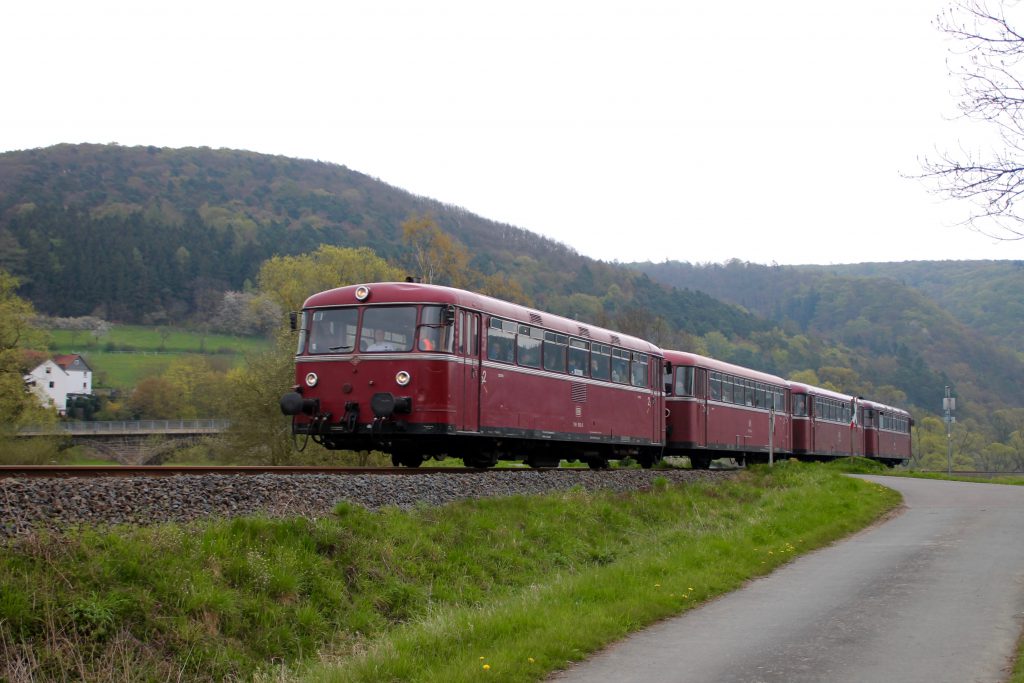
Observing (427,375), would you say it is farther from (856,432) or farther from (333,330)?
(856,432)

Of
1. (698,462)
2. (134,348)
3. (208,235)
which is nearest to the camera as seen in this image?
(698,462)

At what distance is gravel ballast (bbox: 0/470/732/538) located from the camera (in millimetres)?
9625

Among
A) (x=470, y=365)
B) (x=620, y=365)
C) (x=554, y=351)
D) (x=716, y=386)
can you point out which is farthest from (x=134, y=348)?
(x=470, y=365)

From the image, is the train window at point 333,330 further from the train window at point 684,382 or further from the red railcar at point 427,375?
the train window at point 684,382

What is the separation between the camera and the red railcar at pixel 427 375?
57.0 feet

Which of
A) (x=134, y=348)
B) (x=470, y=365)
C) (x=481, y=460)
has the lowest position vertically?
(x=481, y=460)

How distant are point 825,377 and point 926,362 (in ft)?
91.7

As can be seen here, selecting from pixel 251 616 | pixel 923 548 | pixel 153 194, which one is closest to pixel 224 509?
pixel 251 616

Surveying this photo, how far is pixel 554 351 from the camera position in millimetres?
21500

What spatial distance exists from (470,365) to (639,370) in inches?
358

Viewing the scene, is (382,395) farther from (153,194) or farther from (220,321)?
(153,194)

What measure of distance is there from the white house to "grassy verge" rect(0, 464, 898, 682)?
8454 cm

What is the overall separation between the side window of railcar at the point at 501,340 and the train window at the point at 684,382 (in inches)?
441

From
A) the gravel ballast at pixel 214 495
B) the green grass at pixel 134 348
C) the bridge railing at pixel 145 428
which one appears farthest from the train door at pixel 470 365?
the green grass at pixel 134 348
